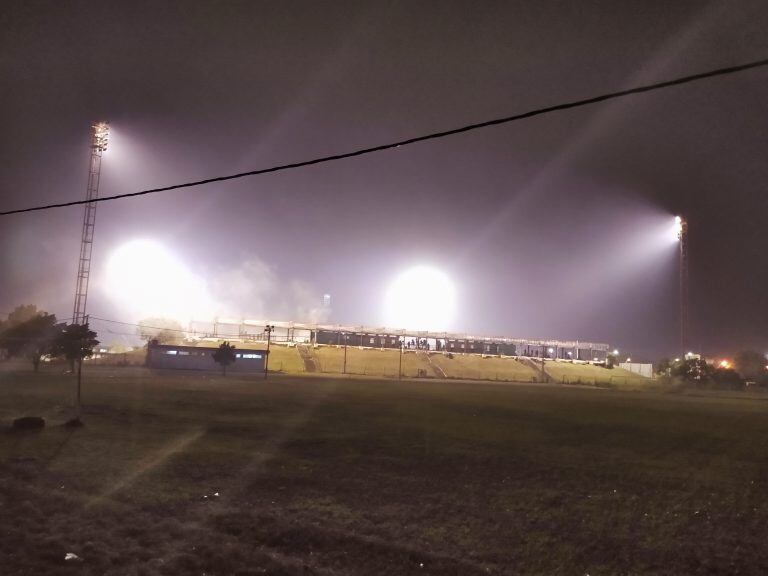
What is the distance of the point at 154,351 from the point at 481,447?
66.0 metres

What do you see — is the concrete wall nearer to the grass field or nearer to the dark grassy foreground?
the grass field

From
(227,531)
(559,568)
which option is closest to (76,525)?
(227,531)

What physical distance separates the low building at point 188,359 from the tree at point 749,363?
84997mm

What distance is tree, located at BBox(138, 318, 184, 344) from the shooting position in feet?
330

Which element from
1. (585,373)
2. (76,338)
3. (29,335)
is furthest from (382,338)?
(76,338)

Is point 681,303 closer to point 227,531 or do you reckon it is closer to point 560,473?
point 560,473

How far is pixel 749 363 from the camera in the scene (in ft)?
333

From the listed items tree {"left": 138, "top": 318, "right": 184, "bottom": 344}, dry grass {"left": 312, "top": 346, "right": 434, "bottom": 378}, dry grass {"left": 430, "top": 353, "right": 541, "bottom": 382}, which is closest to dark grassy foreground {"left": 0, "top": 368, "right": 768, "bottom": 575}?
dry grass {"left": 312, "top": 346, "right": 434, "bottom": 378}

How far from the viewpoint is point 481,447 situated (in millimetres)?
16453

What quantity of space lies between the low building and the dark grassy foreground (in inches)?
2169

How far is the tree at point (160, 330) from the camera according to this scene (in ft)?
330

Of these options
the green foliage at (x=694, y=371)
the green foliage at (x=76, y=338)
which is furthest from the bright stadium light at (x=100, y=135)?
the green foliage at (x=694, y=371)

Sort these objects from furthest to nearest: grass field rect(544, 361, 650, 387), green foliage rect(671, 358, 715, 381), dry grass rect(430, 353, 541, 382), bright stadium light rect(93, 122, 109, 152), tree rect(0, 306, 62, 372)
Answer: grass field rect(544, 361, 650, 387) → dry grass rect(430, 353, 541, 382) → green foliage rect(671, 358, 715, 381) → tree rect(0, 306, 62, 372) → bright stadium light rect(93, 122, 109, 152)

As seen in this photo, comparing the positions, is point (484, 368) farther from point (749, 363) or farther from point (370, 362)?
point (749, 363)
